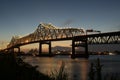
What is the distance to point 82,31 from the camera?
15825 centimetres

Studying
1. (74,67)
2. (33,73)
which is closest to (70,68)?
(74,67)

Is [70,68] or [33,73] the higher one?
[33,73]

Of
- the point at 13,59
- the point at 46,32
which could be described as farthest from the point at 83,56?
the point at 13,59

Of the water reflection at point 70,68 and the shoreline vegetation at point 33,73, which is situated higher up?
the shoreline vegetation at point 33,73

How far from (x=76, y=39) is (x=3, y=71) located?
115 metres

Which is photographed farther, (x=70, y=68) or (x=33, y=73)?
(x=70, y=68)

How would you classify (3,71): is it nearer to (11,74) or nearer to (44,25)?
(11,74)

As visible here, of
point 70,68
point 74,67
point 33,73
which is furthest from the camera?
point 74,67

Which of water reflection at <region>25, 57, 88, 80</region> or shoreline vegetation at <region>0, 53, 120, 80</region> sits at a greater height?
shoreline vegetation at <region>0, 53, 120, 80</region>

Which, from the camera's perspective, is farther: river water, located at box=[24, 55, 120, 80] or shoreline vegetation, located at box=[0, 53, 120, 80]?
river water, located at box=[24, 55, 120, 80]

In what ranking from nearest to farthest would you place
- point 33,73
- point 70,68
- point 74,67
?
point 33,73 → point 70,68 → point 74,67

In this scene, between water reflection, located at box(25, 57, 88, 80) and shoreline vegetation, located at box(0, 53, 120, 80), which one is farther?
water reflection, located at box(25, 57, 88, 80)

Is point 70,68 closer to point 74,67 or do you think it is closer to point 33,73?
point 74,67

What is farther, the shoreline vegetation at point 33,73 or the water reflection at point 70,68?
the water reflection at point 70,68
